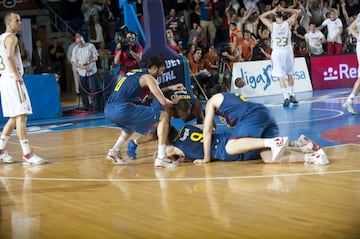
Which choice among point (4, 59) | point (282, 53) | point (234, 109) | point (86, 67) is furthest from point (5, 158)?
point (282, 53)

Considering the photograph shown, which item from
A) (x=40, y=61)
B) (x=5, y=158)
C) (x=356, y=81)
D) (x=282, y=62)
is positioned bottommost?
(x=5, y=158)

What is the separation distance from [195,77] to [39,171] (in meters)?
8.79

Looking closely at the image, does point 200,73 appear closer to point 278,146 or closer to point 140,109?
point 140,109

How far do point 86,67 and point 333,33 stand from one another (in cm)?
842

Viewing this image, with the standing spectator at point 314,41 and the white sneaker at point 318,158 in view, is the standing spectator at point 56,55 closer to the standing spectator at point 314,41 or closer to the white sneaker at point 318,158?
the standing spectator at point 314,41

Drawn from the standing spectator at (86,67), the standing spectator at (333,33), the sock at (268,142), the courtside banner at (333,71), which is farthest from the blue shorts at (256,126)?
the standing spectator at (333,33)

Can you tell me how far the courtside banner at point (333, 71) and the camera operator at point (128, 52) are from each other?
7.07 meters

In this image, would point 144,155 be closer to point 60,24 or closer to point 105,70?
point 105,70

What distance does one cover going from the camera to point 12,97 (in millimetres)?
9211

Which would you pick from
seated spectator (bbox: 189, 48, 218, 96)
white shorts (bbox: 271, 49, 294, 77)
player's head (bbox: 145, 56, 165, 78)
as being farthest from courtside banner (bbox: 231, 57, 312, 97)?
player's head (bbox: 145, 56, 165, 78)

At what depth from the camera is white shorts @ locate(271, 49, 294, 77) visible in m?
15.6

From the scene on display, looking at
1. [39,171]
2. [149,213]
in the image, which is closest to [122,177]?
[39,171]

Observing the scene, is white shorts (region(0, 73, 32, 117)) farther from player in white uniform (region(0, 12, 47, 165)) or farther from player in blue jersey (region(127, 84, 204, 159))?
player in blue jersey (region(127, 84, 204, 159))

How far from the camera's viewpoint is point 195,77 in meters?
17.1
